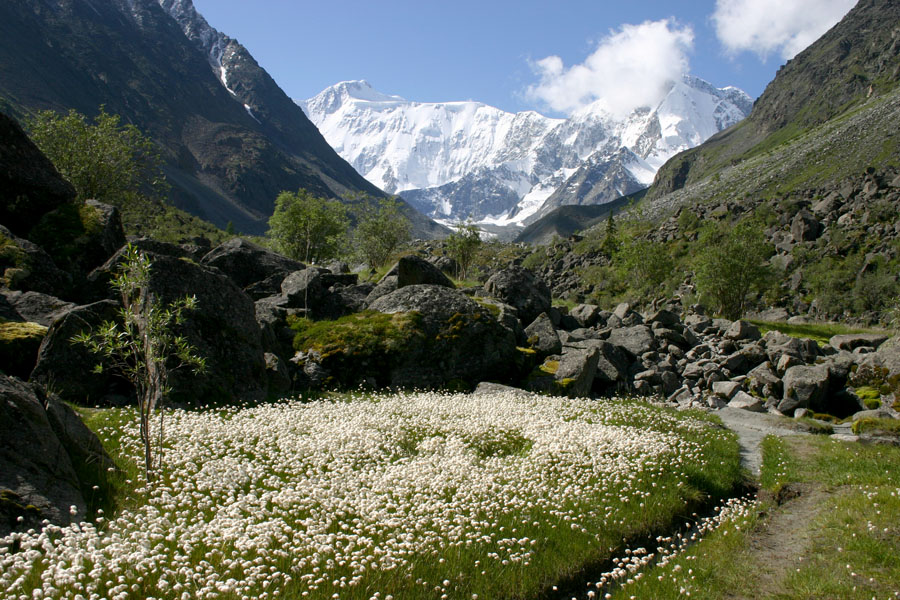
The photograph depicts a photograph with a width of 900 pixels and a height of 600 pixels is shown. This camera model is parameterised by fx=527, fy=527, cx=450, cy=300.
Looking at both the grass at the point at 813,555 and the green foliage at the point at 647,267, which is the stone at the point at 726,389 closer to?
the grass at the point at 813,555

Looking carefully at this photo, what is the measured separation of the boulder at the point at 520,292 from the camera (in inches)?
1133

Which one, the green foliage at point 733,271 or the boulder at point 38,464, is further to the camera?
the green foliage at point 733,271

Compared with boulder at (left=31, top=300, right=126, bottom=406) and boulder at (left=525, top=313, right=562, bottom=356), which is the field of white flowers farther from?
boulder at (left=525, top=313, right=562, bottom=356)

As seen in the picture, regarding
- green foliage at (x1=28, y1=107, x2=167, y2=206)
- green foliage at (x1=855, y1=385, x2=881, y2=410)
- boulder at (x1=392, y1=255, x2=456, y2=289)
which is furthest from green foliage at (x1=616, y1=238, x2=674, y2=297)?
green foliage at (x1=28, y1=107, x2=167, y2=206)

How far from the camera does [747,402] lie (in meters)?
21.6

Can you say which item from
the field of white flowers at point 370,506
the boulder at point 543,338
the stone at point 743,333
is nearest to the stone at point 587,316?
the stone at point 743,333

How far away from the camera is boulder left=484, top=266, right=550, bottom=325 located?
28766 millimetres

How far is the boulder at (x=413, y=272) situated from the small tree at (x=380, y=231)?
26.3 m

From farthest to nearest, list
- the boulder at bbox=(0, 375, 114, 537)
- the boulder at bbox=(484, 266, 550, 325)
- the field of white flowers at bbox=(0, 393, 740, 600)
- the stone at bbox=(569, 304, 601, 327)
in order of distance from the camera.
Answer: the stone at bbox=(569, 304, 601, 327)
the boulder at bbox=(484, 266, 550, 325)
the boulder at bbox=(0, 375, 114, 537)
the field of white flowers at bbox=(0, 393, 740, 600)

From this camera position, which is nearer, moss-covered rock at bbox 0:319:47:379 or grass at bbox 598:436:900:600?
grass at bbox 598:436:900:600

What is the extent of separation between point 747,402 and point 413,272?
1595 cm

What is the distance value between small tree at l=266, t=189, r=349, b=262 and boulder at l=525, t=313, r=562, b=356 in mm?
29712

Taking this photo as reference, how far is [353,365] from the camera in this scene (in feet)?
62.8

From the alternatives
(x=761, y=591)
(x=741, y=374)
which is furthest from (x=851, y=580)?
(x=741, y=374)
